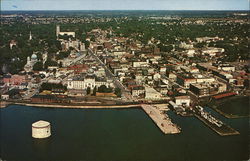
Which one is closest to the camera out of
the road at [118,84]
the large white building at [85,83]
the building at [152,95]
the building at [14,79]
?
the building at [152,95]

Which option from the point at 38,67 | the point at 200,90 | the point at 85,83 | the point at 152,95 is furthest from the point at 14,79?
the point at 200,90

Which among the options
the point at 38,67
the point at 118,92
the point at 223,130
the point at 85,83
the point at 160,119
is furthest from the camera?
the point at 38,67

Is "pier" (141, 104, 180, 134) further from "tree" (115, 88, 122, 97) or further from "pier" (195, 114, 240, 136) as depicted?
"tree" (115, 88, 122, 97)

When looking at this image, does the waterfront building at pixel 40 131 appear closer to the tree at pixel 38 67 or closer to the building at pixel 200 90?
the building at pixel 200 90

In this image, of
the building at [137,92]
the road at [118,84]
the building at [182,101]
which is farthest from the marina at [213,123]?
the road at [118,84]

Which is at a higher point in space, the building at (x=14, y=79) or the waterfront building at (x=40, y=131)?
the building at (x=14, y=79)

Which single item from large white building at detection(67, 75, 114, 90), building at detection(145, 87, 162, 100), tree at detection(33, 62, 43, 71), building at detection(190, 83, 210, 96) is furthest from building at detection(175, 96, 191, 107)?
tree at detection(33, 62, 43, 71)

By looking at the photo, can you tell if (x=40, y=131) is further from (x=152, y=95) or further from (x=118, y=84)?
(x=118, y=84)
